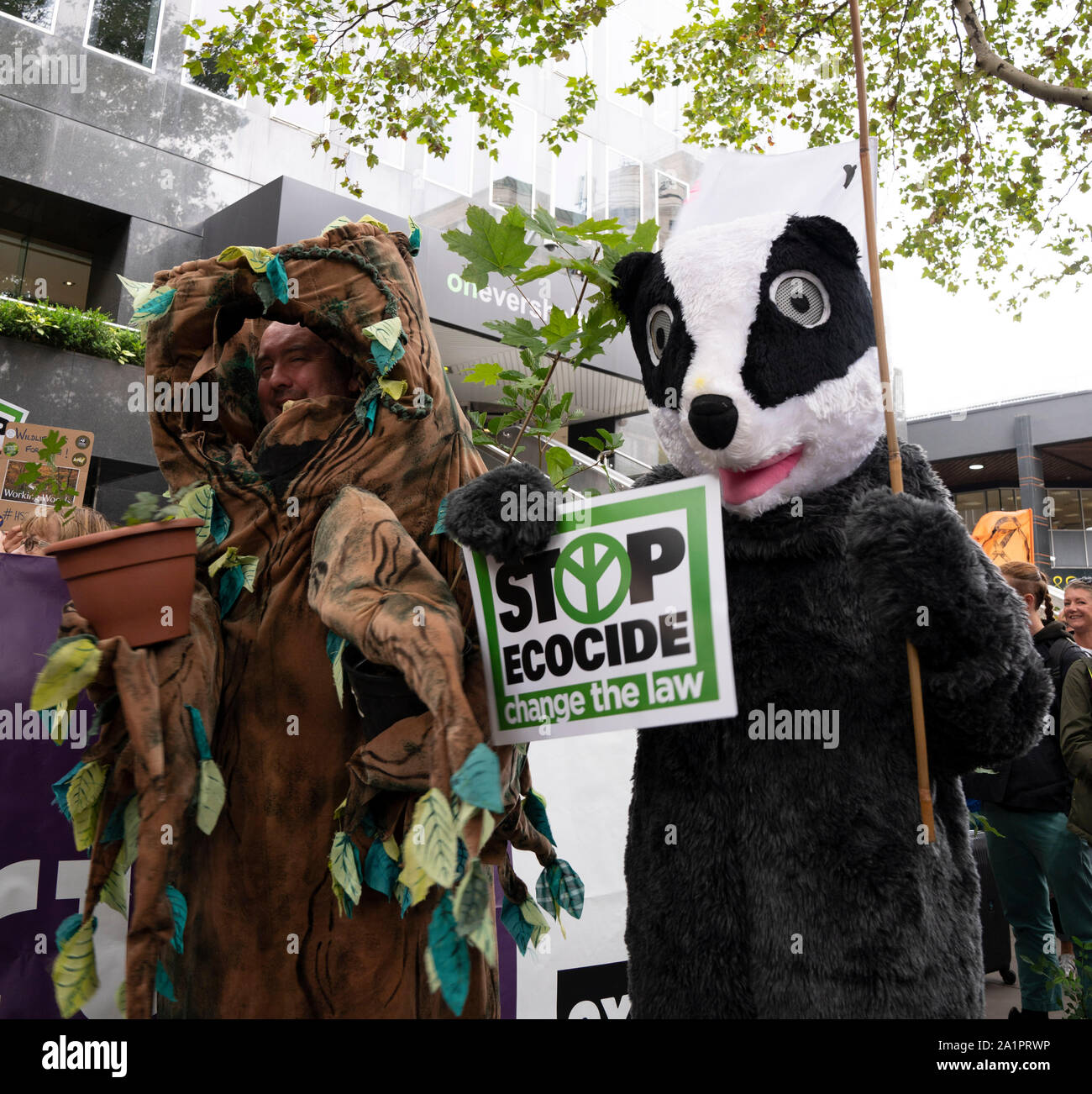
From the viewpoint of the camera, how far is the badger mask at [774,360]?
5.49ft

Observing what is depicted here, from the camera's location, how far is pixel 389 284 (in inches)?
76.4

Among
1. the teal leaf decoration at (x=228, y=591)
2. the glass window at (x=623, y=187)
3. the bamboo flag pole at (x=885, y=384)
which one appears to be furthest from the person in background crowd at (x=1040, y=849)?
the glass window at (x=623, y=187)

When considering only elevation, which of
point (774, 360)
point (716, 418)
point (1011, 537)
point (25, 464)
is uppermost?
point (1011, 537)

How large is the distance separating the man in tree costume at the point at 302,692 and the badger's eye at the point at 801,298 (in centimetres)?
72

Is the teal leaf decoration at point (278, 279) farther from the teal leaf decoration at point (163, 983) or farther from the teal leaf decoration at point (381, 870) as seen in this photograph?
the teal leaf decoration at point (163, 983)

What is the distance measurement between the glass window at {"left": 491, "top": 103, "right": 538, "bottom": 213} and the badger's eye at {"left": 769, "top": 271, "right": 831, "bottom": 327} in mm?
11618

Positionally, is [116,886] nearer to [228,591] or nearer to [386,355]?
[228,591]

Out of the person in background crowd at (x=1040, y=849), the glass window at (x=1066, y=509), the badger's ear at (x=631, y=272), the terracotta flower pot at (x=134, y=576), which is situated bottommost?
the person in background crowd at (x=1040, y=849)

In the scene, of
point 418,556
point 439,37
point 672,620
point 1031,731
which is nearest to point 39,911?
point 418,556

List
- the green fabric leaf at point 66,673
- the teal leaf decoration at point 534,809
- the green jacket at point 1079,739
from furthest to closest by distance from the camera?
the green jacket at point 1079,739 → the teal leaf decoration at point 534,809 → the green fabric leaf at point 66,673

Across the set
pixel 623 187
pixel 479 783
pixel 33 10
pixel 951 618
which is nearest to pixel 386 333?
pixel 479 783

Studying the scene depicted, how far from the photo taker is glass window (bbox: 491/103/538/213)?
12.8m

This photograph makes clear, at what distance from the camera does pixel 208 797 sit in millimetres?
1685

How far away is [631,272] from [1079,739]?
2941 millimetres
